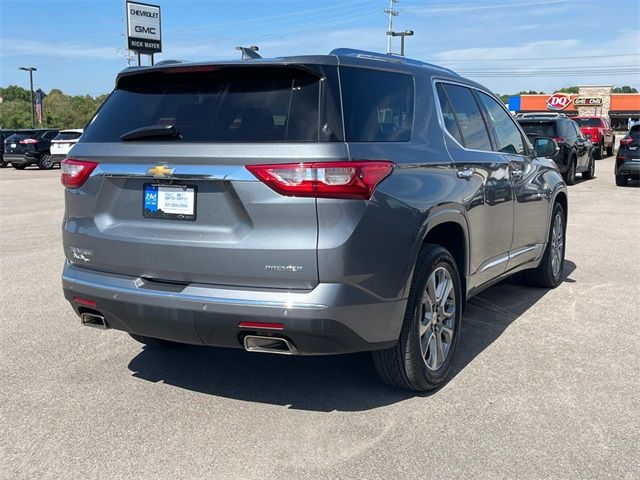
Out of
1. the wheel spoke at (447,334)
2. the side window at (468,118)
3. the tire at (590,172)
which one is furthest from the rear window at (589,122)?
the wheel spoke at (447,334)

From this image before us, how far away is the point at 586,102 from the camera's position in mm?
75688

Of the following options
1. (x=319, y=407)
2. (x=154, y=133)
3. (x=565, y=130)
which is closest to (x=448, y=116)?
(x=154, y=133)

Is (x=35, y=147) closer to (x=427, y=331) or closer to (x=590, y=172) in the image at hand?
(x=590, y=172)

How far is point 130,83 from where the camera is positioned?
4.01 metres

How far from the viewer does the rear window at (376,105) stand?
3.47 meters

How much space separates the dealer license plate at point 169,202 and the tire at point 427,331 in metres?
1.31

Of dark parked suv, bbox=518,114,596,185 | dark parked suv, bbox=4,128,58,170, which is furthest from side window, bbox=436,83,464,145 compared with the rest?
dark parked suv, bbox=4,128,58,170

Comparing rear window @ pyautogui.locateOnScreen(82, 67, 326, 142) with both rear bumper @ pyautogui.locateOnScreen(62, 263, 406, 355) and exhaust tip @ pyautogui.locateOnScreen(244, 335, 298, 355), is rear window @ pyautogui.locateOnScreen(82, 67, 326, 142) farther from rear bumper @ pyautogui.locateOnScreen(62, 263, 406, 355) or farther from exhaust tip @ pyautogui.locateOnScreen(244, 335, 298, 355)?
exhaust tip @ pyautogui.locateOnScreen(244, 335, 298, 355)

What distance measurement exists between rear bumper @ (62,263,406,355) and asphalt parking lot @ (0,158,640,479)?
484mm

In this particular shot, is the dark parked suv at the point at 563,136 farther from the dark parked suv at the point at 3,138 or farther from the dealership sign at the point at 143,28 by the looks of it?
the dealership sign at the point at 143,28

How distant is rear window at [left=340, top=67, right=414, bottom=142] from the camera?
3475 millimetres

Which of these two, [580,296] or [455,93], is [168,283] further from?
[580,296]

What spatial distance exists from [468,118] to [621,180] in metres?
14.9

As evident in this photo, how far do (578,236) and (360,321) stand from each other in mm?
7645
